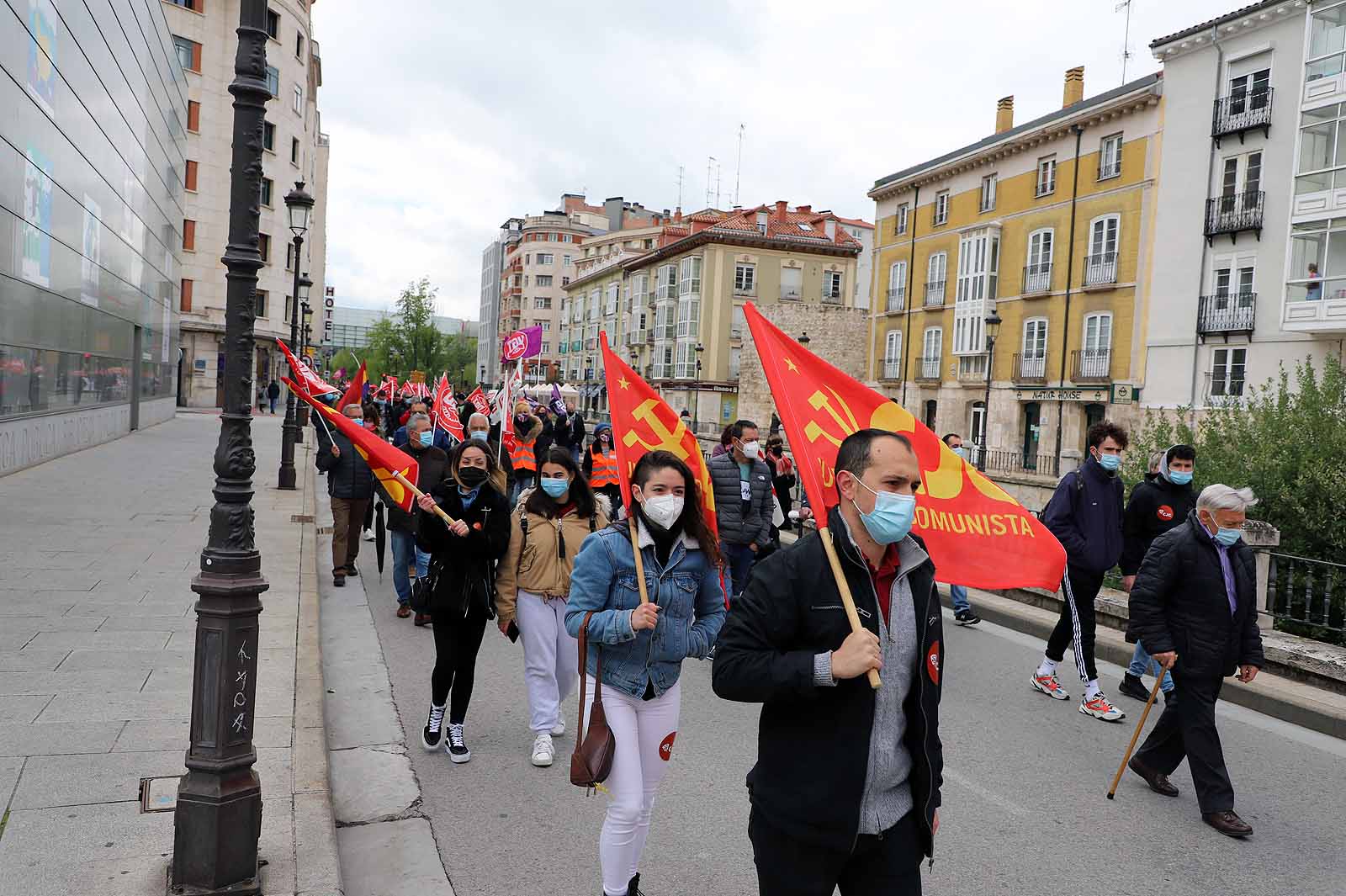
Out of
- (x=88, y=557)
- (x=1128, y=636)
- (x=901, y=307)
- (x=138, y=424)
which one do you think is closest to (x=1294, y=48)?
(x=901, y=307)

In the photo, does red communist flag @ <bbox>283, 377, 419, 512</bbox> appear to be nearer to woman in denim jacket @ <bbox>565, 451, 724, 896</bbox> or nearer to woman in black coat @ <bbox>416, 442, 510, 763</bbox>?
woman in black coat @ <bbox>416, 442, 510, 763</bbox>

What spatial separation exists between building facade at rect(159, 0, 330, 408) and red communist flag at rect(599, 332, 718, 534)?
1788 inches

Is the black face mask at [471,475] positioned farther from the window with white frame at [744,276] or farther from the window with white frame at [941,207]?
the window with white frame at [744,276]

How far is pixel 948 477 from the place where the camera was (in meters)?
5.36

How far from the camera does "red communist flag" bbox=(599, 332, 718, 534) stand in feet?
18.1

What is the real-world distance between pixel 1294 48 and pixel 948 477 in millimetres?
32821

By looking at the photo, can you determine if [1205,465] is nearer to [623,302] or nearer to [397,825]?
[397,825]

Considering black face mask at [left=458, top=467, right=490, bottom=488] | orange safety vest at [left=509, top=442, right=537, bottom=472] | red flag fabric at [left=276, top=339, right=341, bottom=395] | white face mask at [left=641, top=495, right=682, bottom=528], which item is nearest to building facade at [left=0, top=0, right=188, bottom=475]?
red flag fabric at [left=276, top=339, right=341, bottom=395]

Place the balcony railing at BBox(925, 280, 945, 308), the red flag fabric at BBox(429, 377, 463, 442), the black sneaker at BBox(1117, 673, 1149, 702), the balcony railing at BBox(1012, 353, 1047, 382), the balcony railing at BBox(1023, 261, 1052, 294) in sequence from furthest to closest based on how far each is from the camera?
the balcony railing at BBox(925, 280, 945, 308) → the balcony railing at BBox(1023, 261, 1052, 294) → the balcony railing at BBox(1012, 353, 1047, 382) → the red flag fabric at BBox(429, 377, 463, 442) → the black sneaker at BBox(1117, 673, 1149, 702)

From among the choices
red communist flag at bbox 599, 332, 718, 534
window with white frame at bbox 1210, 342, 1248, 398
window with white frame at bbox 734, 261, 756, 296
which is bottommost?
red communist flag at bbox 599, 332, 718, 534

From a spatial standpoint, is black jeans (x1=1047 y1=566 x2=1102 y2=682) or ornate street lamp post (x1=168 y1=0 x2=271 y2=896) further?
black jeans (x1=1047 y1=566 x2=1102 y2=682)

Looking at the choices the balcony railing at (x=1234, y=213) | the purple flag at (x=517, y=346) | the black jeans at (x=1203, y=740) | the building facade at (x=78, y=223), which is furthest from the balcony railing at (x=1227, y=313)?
the building facade at (x=78, y=223)

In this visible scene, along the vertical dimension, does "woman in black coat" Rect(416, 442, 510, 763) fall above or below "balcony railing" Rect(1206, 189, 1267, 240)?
below

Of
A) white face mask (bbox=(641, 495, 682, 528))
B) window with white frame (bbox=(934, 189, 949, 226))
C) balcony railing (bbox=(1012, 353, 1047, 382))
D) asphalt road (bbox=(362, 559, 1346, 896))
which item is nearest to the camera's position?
white face mask (bbox=(641, 495, 682, 528))
